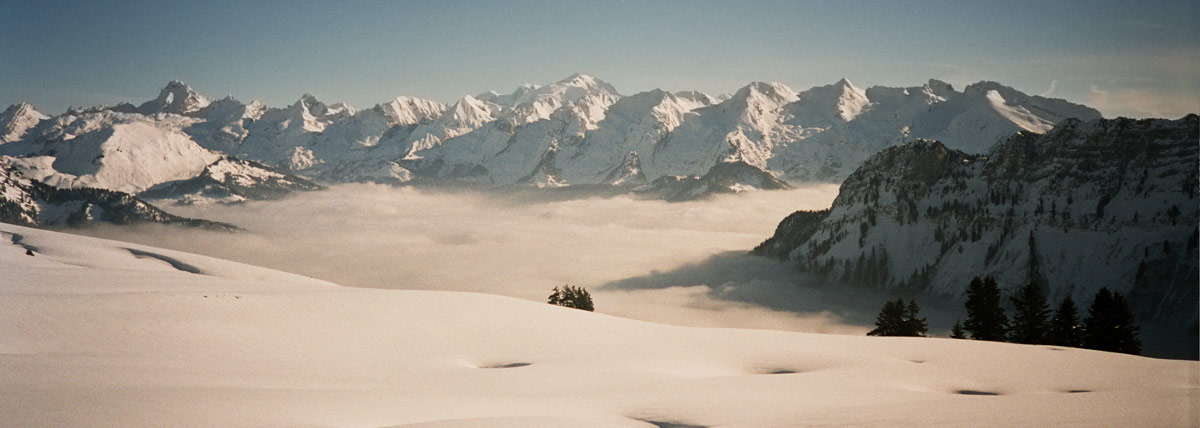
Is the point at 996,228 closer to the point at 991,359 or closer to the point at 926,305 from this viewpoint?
the point at 926,305

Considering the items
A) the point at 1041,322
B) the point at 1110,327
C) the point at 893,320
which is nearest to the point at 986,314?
the point at 1041,322

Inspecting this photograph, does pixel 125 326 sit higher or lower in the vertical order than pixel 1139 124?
lower

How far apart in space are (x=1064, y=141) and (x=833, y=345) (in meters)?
221

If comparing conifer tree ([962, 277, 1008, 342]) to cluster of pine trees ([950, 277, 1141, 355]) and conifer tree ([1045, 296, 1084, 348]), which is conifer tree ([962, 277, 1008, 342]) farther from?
conifer tree ([1045, 296, 1084, 348])

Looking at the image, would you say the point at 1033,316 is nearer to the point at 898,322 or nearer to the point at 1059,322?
the point at 1059,322

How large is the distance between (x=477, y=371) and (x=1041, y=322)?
204 ft

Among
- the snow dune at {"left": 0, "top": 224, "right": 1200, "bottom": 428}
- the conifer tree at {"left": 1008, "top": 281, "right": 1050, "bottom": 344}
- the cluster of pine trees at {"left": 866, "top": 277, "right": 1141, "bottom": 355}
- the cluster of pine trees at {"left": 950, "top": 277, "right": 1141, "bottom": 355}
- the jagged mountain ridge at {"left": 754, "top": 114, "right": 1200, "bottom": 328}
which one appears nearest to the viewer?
the snow dune at {"left": 0, "top": 224, "right": 1200, "bottom": 428}

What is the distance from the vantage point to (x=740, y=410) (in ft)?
51.8

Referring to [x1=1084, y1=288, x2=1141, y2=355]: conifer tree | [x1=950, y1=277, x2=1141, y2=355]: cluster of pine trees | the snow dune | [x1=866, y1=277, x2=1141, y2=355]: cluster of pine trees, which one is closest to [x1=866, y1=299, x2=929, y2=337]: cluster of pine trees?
[x1=866, y1=277, x2=1141, y2=355]: cluster of pine trees

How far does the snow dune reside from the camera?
13.4 metres

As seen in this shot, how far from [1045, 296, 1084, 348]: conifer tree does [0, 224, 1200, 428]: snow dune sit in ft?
125

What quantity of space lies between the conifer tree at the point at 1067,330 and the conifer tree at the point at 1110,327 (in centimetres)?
69

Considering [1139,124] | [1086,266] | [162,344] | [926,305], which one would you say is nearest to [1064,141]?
[1139,124]

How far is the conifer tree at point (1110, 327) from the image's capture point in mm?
54906
